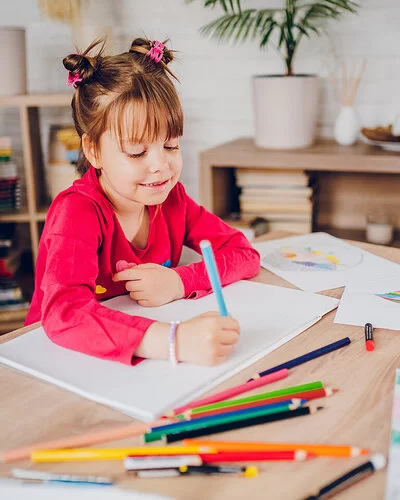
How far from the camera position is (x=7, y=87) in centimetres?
255

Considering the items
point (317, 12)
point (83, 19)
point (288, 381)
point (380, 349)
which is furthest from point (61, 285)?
point (83, 19)

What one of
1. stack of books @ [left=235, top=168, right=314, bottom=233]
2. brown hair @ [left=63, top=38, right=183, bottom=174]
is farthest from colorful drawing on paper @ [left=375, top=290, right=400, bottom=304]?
stack of books @ [left=235, top=168, right=314, bottom=233]

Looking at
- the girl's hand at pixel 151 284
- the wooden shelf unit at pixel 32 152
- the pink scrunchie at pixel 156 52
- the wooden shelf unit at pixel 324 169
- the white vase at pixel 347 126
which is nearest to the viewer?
the girl's hand at pixel 151 284

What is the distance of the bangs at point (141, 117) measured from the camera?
1.11 m

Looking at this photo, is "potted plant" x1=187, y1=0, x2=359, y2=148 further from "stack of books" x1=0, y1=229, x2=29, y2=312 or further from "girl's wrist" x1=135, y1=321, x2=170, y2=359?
"girl's wrist" x1=135, y1=321, x2=170, y2=359

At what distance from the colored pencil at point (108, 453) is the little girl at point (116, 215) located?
25 cm

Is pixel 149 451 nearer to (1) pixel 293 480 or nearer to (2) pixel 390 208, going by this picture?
(1) pixel 293 480

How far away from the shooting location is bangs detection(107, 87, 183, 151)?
1111 mm

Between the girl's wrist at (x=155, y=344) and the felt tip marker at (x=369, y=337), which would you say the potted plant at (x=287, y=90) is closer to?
the felt tip marker at (x=369, y=337)

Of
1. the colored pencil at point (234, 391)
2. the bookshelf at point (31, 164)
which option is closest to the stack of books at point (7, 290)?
the bookshelf at point (31, 164)

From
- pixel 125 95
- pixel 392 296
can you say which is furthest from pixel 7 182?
pixel 392 296

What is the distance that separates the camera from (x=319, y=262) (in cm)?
131

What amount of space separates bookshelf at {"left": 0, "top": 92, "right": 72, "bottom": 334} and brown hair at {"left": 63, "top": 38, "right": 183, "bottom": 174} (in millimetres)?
1418

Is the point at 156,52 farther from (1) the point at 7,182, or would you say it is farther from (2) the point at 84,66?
(1) the point at 7,182
